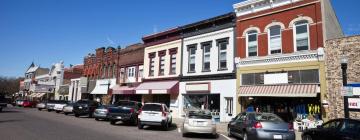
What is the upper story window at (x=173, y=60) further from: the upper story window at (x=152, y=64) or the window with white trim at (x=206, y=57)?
the window with white trim at (x=206, y=57)

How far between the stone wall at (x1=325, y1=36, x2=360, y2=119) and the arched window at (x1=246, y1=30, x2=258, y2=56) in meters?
5.37

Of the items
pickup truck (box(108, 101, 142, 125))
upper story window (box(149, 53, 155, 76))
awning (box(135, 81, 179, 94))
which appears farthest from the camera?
upper story window (box(149, 53, 155, 76))

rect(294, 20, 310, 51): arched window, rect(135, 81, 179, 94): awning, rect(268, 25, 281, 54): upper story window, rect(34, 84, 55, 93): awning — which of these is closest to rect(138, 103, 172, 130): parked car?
rect(268, 25, 281, 54): upper story window

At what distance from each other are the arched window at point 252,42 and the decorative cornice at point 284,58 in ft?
2.01

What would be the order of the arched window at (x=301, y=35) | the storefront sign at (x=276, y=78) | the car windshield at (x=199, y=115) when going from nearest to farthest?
the car windshield at (x=199, y=115), the arched window at (x=301, y=35), the storefront sign at (x=276, y=78)

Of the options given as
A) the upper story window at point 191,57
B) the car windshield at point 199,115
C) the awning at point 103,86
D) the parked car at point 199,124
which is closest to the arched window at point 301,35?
the car windshield at point 199,115

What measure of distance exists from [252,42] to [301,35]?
390 cm

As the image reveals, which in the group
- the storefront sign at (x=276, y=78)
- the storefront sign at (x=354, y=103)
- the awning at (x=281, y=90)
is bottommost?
the storefront sign at (x=354, y=103)

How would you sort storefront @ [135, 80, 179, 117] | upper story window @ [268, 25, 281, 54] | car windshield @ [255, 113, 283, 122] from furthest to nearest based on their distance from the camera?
storefront @ [135, 80, 179, 117] → upper story window @ [268, 25, 281, 54] → car windshield @ [255, 113, 283, 122]

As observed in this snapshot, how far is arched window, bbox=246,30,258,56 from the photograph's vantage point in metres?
22.5

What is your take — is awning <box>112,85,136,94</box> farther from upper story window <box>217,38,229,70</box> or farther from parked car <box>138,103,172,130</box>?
parked car <box>138,103,172,130</box>

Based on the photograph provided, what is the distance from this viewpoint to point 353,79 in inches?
679

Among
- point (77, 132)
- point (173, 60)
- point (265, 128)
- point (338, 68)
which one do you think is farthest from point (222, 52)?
point (77, 132)

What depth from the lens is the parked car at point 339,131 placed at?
393 inches
